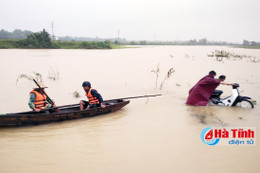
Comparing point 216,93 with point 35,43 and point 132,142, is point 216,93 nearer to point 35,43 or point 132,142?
point 132,142

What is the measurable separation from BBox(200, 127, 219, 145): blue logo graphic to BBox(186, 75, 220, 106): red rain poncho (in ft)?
4.79

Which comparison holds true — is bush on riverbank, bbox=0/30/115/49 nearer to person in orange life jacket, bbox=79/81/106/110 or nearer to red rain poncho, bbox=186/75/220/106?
person in orange life jacket, bbox=79/81/106/110

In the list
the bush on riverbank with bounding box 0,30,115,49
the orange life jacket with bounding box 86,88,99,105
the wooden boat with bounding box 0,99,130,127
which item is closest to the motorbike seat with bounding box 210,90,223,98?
the wooden boat with bounding box 0,99,130,127

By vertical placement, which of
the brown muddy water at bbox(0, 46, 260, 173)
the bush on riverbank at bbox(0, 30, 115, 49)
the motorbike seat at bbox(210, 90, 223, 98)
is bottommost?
the brown muddy water at bbox(0, 46, 260, 173)

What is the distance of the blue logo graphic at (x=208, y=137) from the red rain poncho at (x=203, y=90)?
1459 millimetres

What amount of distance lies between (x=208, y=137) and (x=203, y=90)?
1967 mm

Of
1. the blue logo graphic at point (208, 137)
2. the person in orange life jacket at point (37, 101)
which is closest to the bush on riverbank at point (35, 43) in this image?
the person in orange life jacket at point (37, 101)

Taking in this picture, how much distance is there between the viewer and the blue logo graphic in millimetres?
4667

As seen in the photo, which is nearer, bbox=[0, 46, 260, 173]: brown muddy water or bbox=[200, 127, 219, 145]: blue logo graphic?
bbox=[0, 46, 260, 173]: brown muddy water

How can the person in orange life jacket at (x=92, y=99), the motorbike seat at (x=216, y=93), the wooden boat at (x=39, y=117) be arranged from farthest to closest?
1. the motorbike seat at (x=216, y=93)
2. the person in orange life jacket at (x=92, y=99)
3. the wooden boat at (x=39, y=117)

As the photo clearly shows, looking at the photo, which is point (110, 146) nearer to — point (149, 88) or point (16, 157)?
point (16, 157)

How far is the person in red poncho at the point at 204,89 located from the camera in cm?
624

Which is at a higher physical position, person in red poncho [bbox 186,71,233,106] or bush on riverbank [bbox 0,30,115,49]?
bush on riverbank [bbox 0,30,115,49]

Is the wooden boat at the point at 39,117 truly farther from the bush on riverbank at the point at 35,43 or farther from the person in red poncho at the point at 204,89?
the bush on riverbank at the point at 35,43
